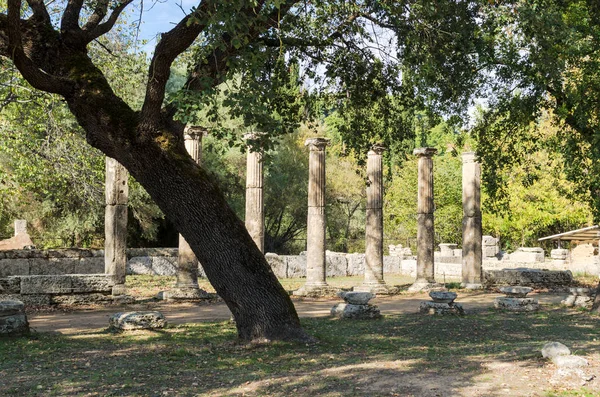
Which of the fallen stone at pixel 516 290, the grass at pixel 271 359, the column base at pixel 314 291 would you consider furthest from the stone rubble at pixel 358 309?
the column base at pixel 314 291

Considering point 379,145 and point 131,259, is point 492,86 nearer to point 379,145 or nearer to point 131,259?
point 379,145

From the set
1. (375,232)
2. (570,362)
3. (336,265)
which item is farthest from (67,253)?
(570,362)

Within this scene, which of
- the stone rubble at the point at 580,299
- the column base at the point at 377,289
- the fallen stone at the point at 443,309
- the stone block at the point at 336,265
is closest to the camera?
the fallen stone at the point at 443,309

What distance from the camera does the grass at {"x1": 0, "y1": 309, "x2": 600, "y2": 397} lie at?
7.43m

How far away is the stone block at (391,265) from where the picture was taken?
33172mm

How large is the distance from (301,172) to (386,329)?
26.6m

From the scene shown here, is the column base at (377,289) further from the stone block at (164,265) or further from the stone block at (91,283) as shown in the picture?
the stone block at (164,265)

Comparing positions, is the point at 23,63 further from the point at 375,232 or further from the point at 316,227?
the point at 375,232

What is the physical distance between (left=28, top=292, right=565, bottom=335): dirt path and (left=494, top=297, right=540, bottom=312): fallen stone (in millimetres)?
565

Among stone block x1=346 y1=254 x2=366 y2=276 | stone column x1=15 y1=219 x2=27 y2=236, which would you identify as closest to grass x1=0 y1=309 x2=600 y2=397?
stone column x1=15 y1=219 x2=27 y2=236

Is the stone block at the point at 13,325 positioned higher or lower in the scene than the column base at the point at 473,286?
lower

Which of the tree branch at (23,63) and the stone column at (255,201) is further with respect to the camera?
the stone column at (255,201)

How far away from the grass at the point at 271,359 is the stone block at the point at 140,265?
14.9 metres

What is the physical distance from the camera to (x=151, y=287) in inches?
869
